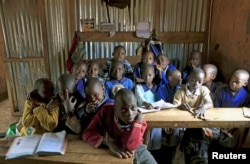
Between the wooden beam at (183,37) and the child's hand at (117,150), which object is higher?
the wooden beam at (183,37)

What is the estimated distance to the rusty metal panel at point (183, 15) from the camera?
412 cm

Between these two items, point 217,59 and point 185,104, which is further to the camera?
point 217,59

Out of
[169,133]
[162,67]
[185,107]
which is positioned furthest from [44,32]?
[185,107]

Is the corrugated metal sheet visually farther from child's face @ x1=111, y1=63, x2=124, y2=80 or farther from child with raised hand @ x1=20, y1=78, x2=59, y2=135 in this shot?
child with raised hand @ x1=20, y1=78, x2=59, y2=135

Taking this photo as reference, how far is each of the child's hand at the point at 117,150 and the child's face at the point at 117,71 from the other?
1495mm

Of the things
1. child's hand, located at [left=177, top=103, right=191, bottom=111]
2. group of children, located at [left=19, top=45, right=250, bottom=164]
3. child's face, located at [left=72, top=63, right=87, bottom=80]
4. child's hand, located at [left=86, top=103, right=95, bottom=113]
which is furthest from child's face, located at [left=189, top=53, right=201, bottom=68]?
child's hand, located at [left=86, top=103, right=95, bottom=113]

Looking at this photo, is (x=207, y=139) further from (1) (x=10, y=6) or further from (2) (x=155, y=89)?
(1) (x=10, y=6)

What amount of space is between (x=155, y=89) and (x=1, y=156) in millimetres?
1966

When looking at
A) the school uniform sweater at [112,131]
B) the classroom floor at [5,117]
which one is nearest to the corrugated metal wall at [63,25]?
the classroom floor at [5,117]

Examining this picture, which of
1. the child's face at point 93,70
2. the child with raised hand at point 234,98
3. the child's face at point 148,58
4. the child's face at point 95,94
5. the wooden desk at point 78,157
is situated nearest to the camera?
the wooden desk at point 78,157

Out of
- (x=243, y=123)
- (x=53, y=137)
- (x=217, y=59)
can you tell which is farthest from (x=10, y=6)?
(x=243, y=123)

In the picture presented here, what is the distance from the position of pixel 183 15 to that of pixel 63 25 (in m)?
2.07

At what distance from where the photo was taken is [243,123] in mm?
2293

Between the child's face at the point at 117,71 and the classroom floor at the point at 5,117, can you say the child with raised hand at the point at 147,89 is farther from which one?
the classroom floor at the point at 5,117
